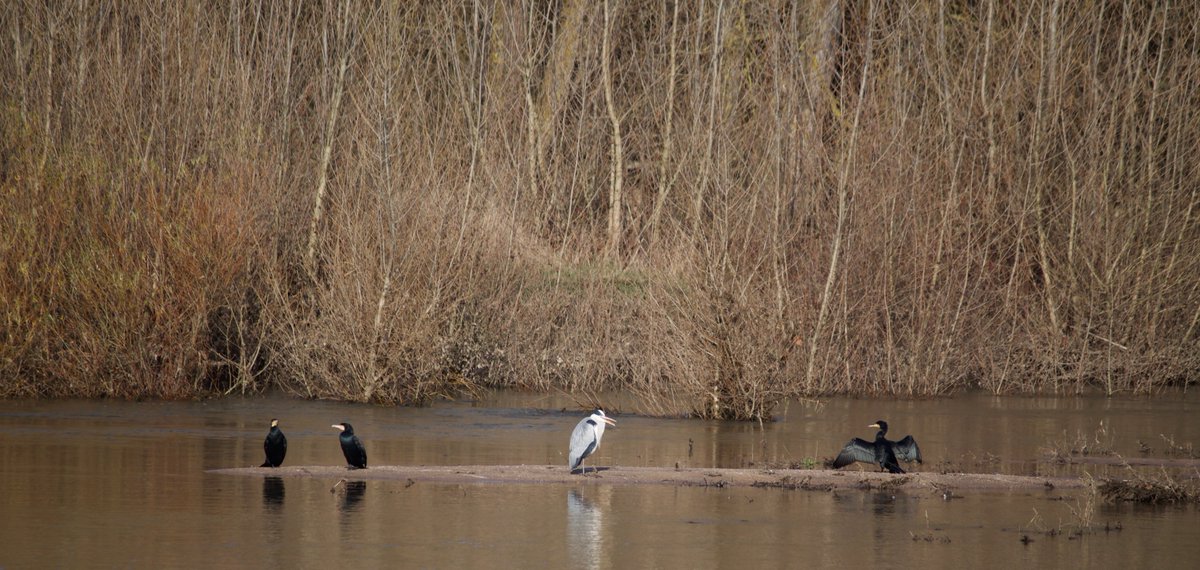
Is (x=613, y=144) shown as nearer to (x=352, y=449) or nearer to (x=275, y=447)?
(x=275, y=447)

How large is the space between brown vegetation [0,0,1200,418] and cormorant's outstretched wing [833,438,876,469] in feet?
15.6

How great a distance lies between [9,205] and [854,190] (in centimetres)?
1207

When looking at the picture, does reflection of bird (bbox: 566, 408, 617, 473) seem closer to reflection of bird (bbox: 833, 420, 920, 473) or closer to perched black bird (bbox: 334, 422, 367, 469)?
perched black bird (bbox: 334, 422, 367, 469)

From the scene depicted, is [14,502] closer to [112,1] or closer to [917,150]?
[112,1]

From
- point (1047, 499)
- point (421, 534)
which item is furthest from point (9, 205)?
point (1047, 499)

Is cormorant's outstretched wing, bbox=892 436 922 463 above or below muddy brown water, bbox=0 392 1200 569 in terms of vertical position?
above

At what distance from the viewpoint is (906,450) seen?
1598cm

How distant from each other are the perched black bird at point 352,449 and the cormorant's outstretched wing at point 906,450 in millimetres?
4948

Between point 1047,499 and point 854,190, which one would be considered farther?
point 854,190

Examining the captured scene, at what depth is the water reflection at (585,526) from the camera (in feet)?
37.3

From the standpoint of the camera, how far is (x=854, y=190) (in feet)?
83.3

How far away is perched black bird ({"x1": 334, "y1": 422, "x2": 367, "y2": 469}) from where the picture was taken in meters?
14.8

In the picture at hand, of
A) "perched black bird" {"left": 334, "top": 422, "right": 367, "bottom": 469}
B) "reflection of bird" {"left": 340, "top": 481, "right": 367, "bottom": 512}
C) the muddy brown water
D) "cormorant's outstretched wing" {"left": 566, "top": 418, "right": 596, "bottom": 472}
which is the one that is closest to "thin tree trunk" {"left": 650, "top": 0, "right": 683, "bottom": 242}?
the muddy brown water

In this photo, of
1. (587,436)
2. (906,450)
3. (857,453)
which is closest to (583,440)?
(587,436)
